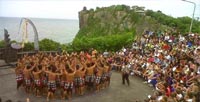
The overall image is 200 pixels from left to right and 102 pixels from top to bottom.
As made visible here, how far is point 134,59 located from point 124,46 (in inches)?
248

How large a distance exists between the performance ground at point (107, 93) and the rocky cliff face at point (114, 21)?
15210 millimetres

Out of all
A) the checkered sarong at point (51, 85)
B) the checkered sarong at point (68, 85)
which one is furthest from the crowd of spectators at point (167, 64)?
the checkered sarong at point (51, 85)

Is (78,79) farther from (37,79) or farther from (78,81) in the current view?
(37,79)

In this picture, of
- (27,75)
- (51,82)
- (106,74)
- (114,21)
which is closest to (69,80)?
(51,82)

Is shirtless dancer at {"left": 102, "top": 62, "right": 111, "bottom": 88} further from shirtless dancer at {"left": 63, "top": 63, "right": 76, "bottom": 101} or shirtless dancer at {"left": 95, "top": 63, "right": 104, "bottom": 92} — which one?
shirtless dancer at {"left": 63, "top": 63, "right": 76, "bottom": 101}

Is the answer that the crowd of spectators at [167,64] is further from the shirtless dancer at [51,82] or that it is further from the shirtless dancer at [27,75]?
the shirtless dancer at [27,75]

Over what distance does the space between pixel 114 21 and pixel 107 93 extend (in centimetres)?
2379

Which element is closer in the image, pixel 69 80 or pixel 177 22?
pixel 69 80

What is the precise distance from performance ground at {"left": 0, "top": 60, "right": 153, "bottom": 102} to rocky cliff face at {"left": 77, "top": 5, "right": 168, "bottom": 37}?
49.9 feet

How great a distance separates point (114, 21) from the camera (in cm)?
4006

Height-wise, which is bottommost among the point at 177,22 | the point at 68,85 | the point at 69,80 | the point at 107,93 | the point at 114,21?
the point at 107,93

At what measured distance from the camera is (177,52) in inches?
795

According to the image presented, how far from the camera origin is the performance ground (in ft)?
52.3

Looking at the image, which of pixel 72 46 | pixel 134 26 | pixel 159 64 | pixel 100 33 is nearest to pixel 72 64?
pixel 159 64
